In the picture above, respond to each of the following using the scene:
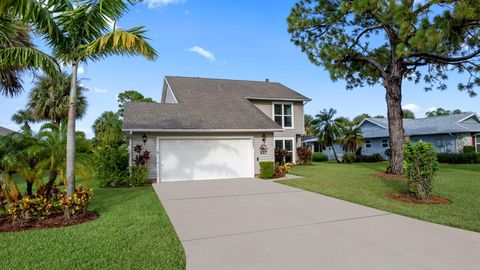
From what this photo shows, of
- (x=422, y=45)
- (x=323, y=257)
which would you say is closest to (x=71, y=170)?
(x=323, y=257)

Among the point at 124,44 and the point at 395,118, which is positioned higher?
the point at 124,44

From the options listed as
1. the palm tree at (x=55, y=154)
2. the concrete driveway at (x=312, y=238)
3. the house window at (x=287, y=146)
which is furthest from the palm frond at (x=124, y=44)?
the house window at (x=287, y=146)

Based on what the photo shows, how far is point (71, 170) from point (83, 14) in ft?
11.4

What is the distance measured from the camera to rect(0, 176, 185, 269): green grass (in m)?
3.77

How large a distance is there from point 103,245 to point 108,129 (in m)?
26.0

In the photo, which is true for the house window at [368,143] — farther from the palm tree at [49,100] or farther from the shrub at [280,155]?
the palm tree at [49,100]

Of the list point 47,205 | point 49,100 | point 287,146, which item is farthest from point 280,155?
point 49,100

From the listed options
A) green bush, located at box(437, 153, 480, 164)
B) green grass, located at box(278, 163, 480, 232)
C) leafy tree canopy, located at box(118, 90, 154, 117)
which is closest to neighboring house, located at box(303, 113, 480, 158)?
green bush, located at box(437, 153, 480, 164)

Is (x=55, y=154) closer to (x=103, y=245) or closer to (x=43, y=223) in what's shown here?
(x=43, y=223)

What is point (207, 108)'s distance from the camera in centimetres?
1527

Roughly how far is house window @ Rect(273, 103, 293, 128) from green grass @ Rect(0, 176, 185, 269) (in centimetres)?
1418

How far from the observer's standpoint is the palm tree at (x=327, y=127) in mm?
23672

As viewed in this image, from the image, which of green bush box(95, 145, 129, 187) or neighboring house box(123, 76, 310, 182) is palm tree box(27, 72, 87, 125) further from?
green bush box(95, 145, 129, 187)

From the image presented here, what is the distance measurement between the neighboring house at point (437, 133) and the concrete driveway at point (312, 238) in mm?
18672
